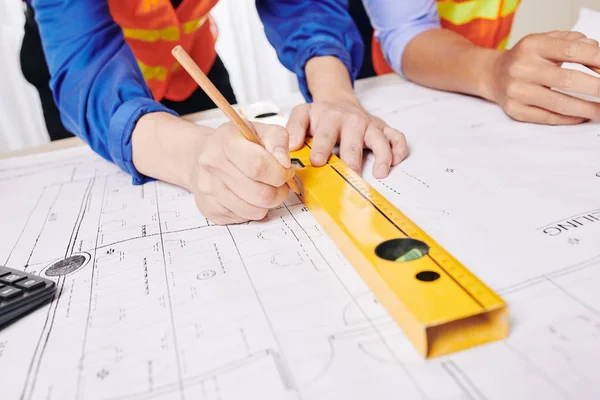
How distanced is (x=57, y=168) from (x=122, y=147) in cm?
17

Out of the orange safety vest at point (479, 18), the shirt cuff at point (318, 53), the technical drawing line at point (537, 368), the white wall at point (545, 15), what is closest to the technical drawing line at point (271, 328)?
the technical drawing line at point (537, 368)

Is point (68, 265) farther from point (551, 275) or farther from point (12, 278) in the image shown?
point (551, 275)

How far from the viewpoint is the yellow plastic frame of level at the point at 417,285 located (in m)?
0.30

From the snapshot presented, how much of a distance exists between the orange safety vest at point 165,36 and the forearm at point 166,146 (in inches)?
9.8

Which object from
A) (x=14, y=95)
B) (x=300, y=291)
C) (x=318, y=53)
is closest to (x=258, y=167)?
(x=300, y=291)

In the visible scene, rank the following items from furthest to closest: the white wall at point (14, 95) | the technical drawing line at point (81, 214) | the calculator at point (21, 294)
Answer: the white wall at point (14, 95)
the technical drawing line at point (81, 214)
the calculator at point (21, 294)

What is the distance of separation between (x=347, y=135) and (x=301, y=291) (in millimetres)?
272

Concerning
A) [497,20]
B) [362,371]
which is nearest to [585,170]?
[362,371]

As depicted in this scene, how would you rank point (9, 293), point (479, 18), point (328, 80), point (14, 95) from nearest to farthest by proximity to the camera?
point (9, 293), point (328, 80), point (479, 18), point (14, 95)

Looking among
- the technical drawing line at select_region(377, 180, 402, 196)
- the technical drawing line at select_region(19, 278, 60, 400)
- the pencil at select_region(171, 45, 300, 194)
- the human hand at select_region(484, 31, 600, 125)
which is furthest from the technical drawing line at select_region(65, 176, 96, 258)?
the human hand at select_region(484, 31, 600, 125)

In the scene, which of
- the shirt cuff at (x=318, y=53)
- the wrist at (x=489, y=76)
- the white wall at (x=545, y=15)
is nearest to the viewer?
the wrist at (x=489, y=76)

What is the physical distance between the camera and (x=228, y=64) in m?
1.59

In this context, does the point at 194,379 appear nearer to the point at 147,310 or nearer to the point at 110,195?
the point at 147,310

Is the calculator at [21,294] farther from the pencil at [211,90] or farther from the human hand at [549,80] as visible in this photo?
the human hand at [549,80]
